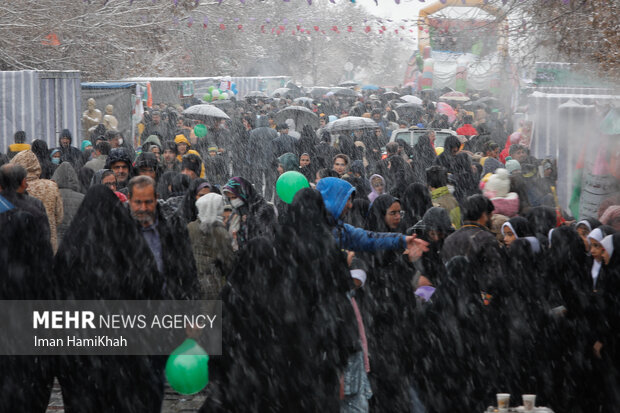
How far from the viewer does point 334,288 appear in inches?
187

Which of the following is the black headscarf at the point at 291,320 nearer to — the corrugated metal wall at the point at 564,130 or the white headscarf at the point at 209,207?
the white headscarf at the point at 209,207

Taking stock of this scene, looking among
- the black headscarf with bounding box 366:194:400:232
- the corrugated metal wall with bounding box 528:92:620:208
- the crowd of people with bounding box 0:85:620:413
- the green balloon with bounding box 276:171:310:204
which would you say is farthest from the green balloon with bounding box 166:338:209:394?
the corrugated metal wall with bounding box 528:92:620:208

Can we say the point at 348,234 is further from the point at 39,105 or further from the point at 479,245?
the point at 39,105

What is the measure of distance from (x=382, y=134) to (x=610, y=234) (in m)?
13.4

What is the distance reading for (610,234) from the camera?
6.43m

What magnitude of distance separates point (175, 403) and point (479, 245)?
2.70m

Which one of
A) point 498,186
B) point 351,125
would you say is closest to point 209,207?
point 498,186

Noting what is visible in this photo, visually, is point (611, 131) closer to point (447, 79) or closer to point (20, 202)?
point (20, 202)

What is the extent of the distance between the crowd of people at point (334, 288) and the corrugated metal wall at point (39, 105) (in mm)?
7778

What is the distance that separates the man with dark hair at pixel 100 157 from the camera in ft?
36.6

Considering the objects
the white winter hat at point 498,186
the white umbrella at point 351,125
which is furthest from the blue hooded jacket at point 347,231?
the white umbrella at point 351,125

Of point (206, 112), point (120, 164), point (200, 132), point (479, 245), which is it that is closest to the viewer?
point (479, 245)

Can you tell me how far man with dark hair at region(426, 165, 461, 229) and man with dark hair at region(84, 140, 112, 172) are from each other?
4501mm

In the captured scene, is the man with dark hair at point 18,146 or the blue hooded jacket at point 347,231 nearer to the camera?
the blue hooded jacket at point 347,231
